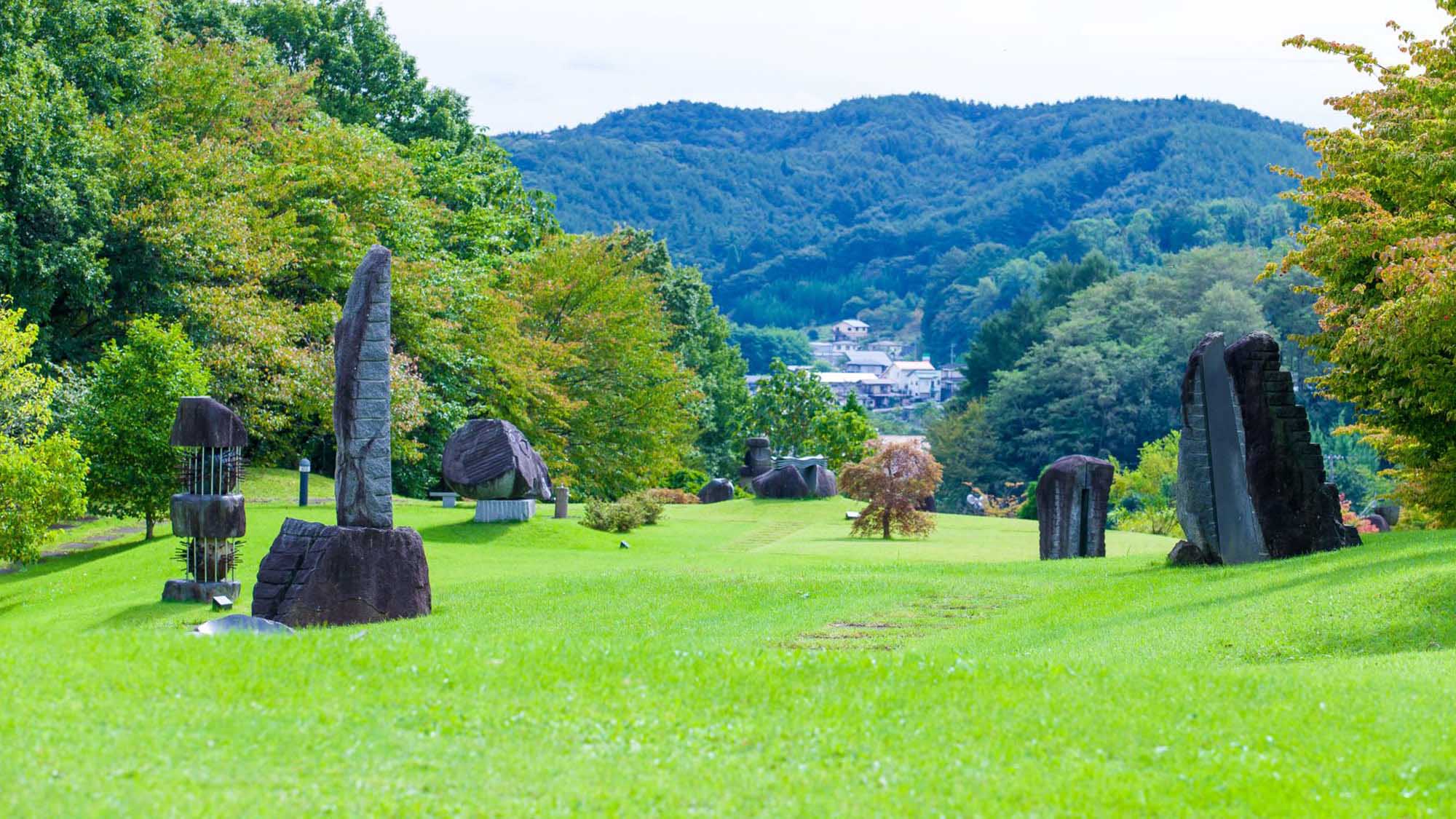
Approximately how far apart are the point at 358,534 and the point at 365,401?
161 centimetres

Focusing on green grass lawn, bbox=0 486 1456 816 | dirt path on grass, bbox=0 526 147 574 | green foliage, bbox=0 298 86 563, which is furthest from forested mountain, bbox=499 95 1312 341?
green grass lawn, bbox=0 486 1456 816

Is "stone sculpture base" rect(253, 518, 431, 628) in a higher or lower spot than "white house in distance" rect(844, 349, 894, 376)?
lower

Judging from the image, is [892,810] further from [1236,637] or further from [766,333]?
[766,333]

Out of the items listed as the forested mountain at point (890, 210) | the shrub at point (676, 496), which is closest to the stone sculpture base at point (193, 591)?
the shrub at point (676, 496)

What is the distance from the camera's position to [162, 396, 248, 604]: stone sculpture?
61.2 ft

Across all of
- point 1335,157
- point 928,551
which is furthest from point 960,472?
point 1335,157

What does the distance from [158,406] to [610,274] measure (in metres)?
20.9

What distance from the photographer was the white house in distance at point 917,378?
157125mm

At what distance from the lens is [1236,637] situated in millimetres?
12234

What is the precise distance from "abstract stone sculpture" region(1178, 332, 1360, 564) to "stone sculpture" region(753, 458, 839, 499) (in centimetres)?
2347

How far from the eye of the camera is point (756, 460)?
5012 cm

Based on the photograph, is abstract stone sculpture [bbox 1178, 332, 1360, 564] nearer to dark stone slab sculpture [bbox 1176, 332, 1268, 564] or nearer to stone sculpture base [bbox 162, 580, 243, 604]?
dark stone slab sculpture [bbox 1176, 332, 1268, 564]

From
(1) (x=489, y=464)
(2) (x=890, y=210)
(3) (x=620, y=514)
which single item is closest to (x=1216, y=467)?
(3) (x=620, y=514)

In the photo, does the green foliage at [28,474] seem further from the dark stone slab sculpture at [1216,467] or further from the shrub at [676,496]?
the shrub at [676,496]
